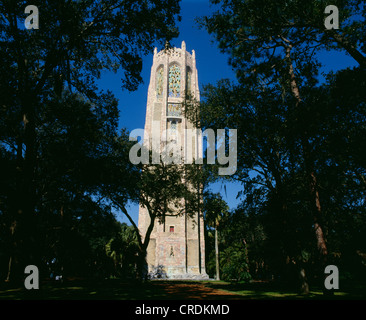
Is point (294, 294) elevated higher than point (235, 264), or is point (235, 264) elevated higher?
point (294, 294)

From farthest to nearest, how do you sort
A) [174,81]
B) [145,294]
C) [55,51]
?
[174,81], [145,294], [55,51]

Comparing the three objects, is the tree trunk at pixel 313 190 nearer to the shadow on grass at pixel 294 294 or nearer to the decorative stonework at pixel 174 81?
the shadow on grass at pixel 294 294

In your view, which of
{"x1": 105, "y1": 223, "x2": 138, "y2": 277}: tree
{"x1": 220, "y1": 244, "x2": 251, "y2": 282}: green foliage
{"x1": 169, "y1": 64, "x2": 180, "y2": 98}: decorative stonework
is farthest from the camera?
{"x1": 169, "y1": 64, "x2": 180, "y2": 98}: decorative stonework

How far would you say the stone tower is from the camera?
38.7 metres

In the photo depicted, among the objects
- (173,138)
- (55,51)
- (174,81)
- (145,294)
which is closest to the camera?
(55,51)

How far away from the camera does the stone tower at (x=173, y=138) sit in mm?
38719

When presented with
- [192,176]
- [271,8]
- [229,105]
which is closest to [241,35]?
[271,8]

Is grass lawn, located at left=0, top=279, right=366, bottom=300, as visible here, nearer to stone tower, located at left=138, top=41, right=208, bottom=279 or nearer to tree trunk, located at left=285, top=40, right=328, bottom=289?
tree trunk, located at left=285, top=40, right=328, bottom=289

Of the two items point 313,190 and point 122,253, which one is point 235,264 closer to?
point 122,253

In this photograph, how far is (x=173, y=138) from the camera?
45281 millimetres

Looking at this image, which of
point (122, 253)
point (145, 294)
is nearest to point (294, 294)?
point (145, 294)

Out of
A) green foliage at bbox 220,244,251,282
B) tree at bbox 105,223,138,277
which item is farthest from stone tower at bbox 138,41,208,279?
green foliage at bbox 220,244,251,282

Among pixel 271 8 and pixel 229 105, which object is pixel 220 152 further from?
pixel 271 8
